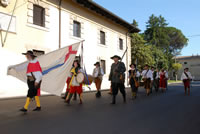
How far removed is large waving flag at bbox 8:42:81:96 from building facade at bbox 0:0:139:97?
3.76 metres

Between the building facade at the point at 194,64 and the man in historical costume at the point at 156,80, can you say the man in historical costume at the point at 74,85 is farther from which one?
the building facade at the point at 194,64

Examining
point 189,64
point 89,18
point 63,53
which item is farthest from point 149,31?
point 63,53

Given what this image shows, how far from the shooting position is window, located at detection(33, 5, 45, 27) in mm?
→ 11567

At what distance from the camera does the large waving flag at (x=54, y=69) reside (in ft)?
20.6

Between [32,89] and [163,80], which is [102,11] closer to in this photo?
[163,80]

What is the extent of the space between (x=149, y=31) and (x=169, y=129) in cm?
4611

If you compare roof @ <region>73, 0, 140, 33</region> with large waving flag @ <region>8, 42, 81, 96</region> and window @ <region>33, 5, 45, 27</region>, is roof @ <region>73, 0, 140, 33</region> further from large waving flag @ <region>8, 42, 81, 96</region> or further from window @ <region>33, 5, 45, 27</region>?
large waving flag @ <region>8, 42, 81, 96</region>

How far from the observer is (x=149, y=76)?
1037cm

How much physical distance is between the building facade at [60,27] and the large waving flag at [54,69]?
3.76 metres

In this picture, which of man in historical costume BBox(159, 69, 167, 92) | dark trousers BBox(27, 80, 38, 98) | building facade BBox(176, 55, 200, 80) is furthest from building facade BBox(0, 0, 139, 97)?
building facade BBox(176, 55, 200, 80)

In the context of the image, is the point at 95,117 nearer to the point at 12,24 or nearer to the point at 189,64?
the point at 12,24

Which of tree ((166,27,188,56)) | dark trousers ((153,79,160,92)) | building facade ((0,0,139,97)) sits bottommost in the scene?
dark trousers ((153,79,160,92))

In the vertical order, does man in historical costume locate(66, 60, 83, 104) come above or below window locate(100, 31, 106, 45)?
below

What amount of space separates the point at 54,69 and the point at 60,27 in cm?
727
